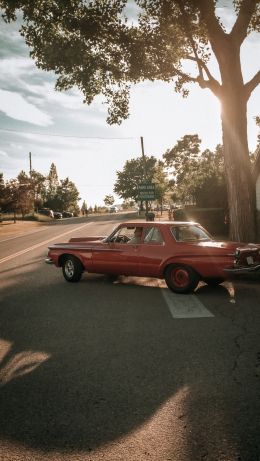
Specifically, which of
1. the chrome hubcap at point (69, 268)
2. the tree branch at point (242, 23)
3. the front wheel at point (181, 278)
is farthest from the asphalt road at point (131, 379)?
the tree branch at point (242, 23)

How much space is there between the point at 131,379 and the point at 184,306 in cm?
292

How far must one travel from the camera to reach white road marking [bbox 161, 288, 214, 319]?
235 inches

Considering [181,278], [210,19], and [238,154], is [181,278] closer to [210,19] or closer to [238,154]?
[238,154]

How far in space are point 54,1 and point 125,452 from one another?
12.7 meters

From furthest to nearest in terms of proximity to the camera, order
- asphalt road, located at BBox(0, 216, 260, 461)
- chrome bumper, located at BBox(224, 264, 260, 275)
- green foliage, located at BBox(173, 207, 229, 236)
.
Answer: green foliage, located at BBox(173, 207, 229, 236) → chrome bumper, located at BBox(224, 264, 260, 275) → asphalt road, located at BBox(0, 216, 260, 461)

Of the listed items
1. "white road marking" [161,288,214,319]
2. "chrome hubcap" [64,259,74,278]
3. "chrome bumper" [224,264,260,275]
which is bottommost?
"white road marking" [161,288,214,319]

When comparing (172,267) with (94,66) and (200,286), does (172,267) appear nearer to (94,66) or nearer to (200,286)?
(200,286)

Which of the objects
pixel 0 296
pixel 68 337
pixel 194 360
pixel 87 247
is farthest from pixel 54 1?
pixel 194 360

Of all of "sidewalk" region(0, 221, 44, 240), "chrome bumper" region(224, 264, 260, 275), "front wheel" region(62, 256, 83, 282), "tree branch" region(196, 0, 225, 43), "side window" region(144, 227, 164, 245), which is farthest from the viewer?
"sidewalk" region(0, 221, 44, 240)

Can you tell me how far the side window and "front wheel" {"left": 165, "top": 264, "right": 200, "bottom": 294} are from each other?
62 centimetres

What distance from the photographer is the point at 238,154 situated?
34.2ft

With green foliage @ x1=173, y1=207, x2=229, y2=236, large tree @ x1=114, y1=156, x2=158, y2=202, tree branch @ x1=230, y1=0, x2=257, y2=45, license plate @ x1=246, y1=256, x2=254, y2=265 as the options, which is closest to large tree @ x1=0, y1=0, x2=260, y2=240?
tree branch @ x1=230, y1=0, x2=257, y2=45

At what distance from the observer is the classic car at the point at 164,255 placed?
718 centimetres

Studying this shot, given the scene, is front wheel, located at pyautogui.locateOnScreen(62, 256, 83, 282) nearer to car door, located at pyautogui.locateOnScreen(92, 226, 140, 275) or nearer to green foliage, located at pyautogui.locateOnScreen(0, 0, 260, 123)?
car door, located at pyautogui.locateOnScreen(92, 226, 140, 275)
